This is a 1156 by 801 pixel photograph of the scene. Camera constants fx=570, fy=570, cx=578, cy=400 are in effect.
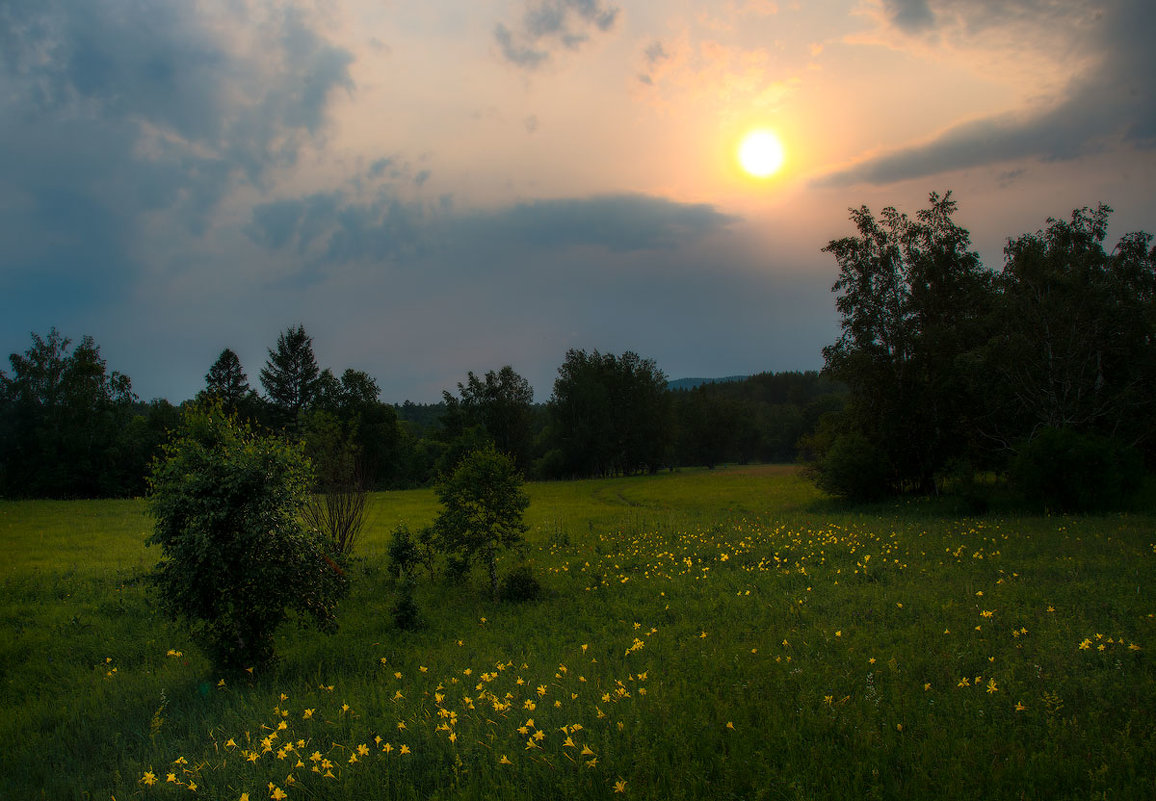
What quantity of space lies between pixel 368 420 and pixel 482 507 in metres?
57.1

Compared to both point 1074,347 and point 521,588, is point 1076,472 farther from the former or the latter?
point 521,588

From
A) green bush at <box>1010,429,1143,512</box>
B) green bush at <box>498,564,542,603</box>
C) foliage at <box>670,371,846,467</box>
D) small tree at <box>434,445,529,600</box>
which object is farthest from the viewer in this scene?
foliage at <box>670,371,846,467</box>

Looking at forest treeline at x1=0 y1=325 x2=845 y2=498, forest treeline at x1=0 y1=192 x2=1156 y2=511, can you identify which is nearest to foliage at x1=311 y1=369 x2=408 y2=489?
forest treeline at x1=0 y1=325 x2=845 y2=498

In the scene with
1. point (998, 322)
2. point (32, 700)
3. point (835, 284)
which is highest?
point (835, 284)

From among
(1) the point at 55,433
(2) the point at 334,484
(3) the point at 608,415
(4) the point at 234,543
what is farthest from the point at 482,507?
(3) the point at 608,415

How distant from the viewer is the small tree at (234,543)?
8.73m

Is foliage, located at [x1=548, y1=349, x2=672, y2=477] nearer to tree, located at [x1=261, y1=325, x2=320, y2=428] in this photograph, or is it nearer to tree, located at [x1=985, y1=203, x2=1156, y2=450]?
tree, located at [x1=261, y1=325, x2=320, y2=428]

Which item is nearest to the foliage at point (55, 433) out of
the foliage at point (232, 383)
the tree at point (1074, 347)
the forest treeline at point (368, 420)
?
the forest treeline at point (368, 420)

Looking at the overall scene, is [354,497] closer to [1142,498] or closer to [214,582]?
[214,582]

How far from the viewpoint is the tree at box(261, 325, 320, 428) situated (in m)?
69.1

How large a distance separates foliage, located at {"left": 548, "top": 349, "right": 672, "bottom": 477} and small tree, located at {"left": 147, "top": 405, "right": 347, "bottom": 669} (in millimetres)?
64263

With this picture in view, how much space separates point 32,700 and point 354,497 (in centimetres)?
941

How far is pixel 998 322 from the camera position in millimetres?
26031

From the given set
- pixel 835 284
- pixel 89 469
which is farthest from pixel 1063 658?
pixel 89 469
